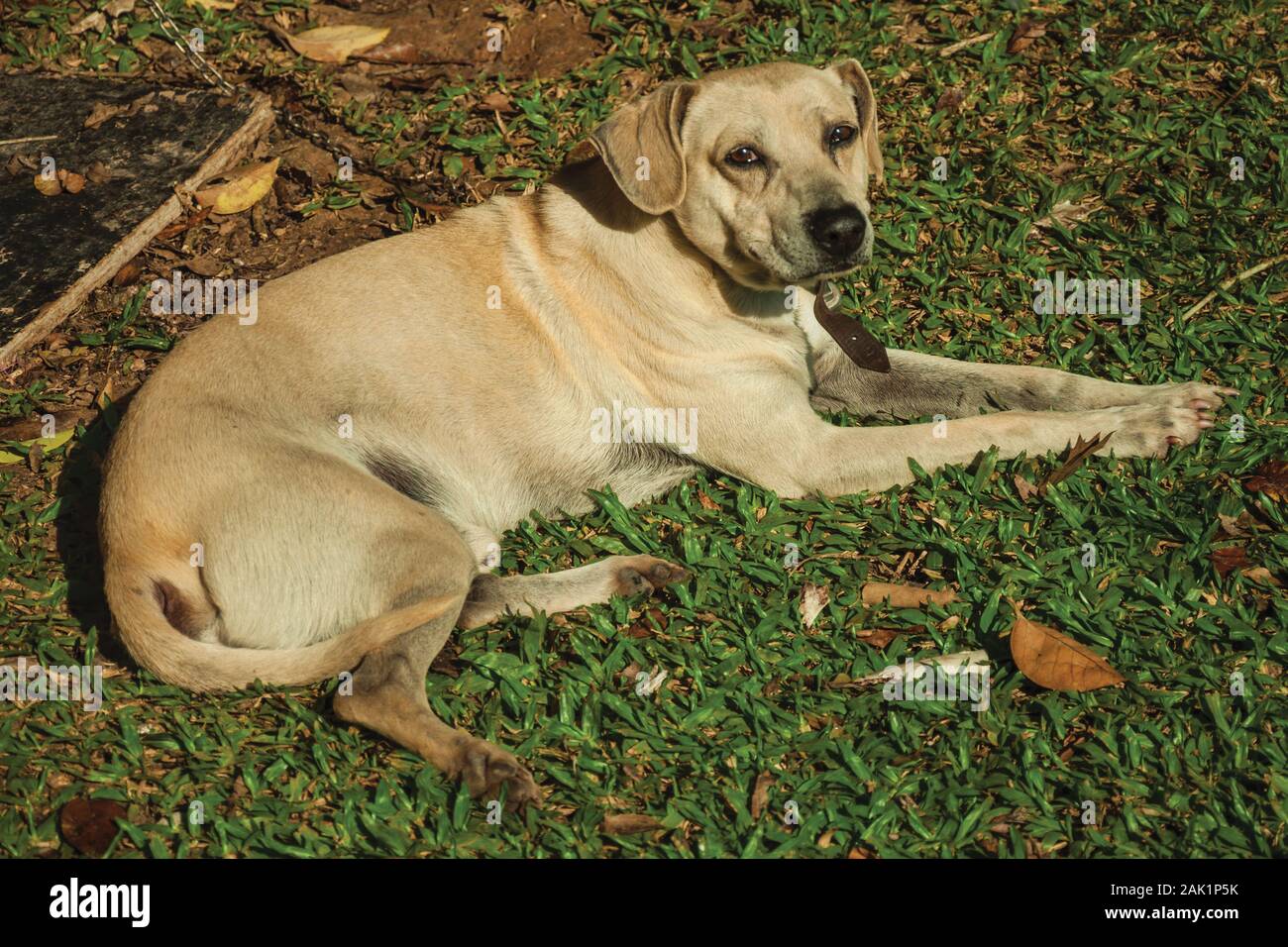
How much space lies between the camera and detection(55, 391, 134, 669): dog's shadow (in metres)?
4.34

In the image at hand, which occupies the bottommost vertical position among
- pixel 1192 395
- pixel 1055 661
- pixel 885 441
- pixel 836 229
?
pixel 1055 661

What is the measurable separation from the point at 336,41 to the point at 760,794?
16.5 feet

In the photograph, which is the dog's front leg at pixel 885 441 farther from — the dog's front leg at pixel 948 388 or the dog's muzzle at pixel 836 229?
the dog's muzzle at pixel 836 229

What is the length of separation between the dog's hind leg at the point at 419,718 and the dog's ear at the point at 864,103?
8.26 ft

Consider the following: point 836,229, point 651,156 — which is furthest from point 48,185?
point 836,229

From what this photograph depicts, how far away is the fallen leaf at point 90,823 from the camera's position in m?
3.56

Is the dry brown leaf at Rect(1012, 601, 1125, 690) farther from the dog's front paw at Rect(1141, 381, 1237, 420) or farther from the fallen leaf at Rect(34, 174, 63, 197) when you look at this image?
the fallen leaf at Rect(34, 174, 63, 197)

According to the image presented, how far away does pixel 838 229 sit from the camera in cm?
409

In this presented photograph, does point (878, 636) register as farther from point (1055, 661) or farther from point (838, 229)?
point (838, 229)

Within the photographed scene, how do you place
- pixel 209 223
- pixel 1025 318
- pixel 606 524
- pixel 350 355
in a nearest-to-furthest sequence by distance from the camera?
pixel 350 355 → pixel 606 524 → pixel 1025 318 → pixel 209 223

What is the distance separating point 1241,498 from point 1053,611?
0.94 meters
